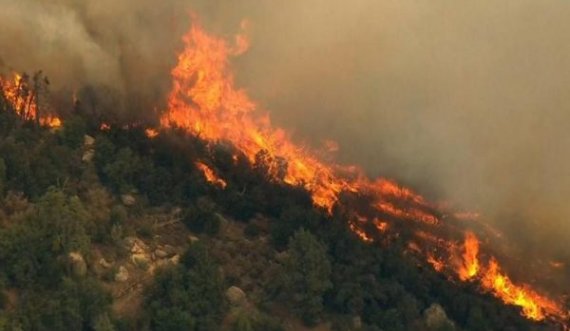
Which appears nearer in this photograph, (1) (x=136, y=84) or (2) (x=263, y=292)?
(2) (x=263, y=292)

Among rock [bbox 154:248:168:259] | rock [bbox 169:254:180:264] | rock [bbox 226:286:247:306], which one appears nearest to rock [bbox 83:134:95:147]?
rock [bbox 154:248:168:259]

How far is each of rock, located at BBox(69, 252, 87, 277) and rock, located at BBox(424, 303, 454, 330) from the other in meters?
29.6

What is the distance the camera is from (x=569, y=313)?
99.6 meters

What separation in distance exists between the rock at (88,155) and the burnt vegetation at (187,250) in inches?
4.6

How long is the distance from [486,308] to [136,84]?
39.2m

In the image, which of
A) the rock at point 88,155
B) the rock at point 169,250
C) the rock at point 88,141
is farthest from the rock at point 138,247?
the rock at point 88,141

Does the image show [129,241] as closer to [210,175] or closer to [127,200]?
[127,200]

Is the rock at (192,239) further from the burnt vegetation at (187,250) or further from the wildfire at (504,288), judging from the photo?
the wildfire at (504,288)

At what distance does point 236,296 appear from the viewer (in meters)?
81.6

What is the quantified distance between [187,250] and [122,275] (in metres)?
5.31

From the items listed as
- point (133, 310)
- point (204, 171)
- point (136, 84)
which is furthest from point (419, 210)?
point (133, 310)

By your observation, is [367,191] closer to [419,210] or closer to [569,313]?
[419,210]

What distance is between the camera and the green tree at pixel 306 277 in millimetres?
82750

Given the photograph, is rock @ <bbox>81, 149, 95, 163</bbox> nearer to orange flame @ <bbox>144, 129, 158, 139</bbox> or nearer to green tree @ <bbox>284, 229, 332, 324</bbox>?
orange flame @ <bbox>144, 129, 158, 139</bbox>
